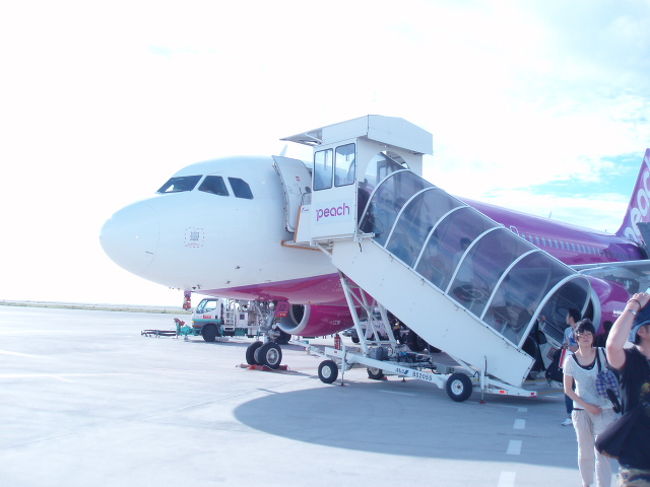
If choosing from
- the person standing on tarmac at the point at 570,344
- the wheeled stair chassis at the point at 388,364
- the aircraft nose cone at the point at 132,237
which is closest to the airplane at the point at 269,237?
the aircraft nose cone at the point at 132,237

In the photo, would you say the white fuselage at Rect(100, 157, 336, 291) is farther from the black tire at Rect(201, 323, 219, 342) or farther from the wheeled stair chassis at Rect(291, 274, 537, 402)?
the black tire at Rect(201, 323, 219, 342)

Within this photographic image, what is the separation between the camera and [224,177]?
10.5 meters

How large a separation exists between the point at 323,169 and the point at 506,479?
6.62 metres

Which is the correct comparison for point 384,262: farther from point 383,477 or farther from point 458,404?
point 383,477

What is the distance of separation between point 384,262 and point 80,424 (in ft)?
16.5

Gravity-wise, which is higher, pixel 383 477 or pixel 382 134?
pixel 382 134

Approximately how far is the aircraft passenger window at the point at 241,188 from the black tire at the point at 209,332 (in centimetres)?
1324

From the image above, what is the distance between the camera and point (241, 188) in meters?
10.5

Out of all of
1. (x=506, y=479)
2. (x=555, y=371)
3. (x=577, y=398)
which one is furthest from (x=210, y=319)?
(x=577, y=398)

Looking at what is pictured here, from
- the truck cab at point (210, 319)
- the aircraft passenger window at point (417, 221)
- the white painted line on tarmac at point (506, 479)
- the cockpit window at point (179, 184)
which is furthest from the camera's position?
the truck cab at point (210, 319)

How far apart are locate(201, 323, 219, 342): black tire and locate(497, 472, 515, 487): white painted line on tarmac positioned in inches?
731

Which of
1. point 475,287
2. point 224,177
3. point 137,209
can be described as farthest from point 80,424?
point 475,287

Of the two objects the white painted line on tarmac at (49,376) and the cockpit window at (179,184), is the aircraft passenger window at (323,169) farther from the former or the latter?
the white painted line on tarmac at (49,376)

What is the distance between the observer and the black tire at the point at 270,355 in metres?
12.4
